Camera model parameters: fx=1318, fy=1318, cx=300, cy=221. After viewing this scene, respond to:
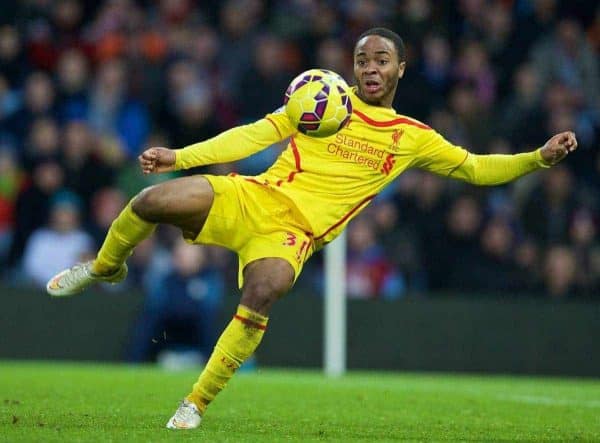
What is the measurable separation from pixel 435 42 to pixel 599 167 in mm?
2402

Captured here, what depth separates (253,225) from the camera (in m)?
7.29

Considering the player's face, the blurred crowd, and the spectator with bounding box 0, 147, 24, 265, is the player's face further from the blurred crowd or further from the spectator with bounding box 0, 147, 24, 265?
the spectator with bounding box 0, 147, 24, 265

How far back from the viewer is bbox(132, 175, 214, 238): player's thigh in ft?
23.0

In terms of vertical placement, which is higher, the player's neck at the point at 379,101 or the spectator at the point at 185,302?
the player's neck at the point at 379,101

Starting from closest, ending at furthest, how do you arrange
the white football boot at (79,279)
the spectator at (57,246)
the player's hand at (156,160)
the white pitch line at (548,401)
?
1. the player's hand at (156,160)
2. the white football boot at (79,279)
3. the white pitch line at (548,401)
4. the spectator at (57,246)

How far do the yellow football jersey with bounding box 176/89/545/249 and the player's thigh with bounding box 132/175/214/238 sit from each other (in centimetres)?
36

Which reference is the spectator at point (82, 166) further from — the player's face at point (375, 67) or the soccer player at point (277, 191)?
the player's face at point (375, 67)

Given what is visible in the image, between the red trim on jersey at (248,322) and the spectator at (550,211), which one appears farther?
the spectator at (550,211)

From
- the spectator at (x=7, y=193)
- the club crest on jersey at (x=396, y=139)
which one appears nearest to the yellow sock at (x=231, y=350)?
the club crest on jersey at (x=396, y=139)

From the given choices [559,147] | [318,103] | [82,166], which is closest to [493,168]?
[559,147]

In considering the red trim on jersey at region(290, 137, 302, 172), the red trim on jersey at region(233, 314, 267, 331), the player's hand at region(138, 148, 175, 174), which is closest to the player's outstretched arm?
the red trim on jersey at region(290, 137, 302, 172)

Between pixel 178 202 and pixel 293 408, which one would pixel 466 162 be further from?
pixel 293 408

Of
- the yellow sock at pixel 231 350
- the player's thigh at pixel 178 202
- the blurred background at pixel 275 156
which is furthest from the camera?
the blurred background at pixel 275 156

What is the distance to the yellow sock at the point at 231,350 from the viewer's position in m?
6.90
